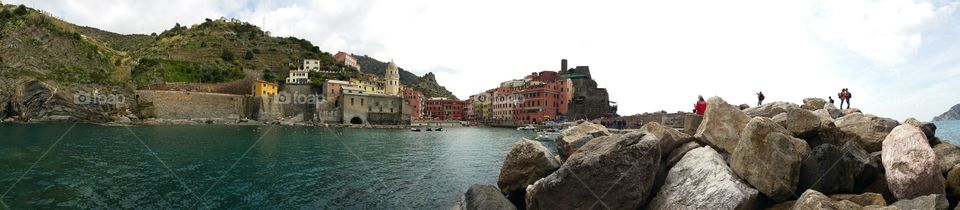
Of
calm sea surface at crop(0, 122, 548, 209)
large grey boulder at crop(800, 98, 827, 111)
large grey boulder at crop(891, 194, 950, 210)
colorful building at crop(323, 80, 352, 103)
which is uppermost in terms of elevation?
colorful building at crop(323, 80, 352, 103)

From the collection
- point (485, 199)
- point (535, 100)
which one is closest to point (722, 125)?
point (485, 199)

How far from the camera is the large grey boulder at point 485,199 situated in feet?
33.5

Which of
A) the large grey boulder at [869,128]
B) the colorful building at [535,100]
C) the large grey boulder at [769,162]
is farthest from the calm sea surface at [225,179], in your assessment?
the colorful building at [535,100]

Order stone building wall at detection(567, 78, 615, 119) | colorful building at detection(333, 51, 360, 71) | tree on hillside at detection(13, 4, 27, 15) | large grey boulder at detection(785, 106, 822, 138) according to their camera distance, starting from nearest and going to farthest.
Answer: large grey boulder at detection(785, 106, 822, 138)
tree on hillside at detection(13, 4, 27, 15)
stone building wall at detection(567, 78, 615, 119)
colorful building at detection(333, 51, 360, 71)

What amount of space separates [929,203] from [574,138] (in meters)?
9.03

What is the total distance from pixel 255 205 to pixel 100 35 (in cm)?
17754

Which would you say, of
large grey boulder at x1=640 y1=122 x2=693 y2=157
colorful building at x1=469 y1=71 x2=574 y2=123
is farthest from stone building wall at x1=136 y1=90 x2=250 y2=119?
large grey boulder at x1=640 y1=122 x2=693 y2=157

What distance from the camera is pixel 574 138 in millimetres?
14812

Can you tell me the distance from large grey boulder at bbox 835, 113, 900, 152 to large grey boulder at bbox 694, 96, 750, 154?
232 centimetres

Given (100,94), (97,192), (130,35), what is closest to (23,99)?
(100,94)

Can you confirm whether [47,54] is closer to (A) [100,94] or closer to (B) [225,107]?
(A) [100,94]

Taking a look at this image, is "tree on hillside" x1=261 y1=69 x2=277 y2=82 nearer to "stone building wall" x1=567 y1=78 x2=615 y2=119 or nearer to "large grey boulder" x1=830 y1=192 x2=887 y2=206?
"stone building wall" x1=567 y1=78 x2=615 y2=119

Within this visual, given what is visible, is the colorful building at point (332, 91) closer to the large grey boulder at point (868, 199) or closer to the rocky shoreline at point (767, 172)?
the rocky shoreline at point (767, 172)

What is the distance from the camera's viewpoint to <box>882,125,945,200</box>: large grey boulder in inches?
289
